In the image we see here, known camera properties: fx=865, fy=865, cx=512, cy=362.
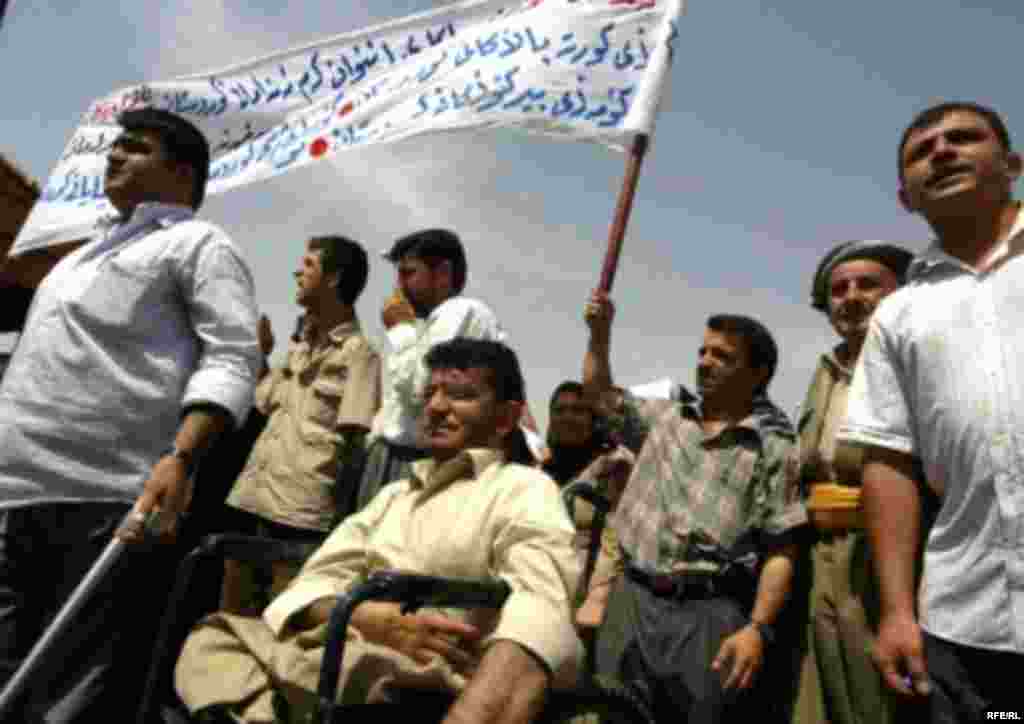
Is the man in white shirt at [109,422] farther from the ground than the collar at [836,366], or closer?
closer

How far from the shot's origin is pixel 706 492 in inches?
105

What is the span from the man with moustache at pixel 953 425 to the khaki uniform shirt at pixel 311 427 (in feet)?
7.35

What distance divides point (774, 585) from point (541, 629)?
1086 millimetres

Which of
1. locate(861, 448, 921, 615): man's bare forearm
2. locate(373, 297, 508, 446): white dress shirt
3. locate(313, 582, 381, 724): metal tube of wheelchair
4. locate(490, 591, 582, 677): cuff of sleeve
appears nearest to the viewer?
locate(313, 582, 381, 724): metal tube of wheelchair

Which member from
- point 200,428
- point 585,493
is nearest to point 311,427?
point 585,493

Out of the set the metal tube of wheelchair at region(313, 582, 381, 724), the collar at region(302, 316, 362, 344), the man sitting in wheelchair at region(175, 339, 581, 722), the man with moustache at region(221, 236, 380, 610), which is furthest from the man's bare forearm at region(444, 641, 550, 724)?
the collar at region(302, 316, 362, 344)

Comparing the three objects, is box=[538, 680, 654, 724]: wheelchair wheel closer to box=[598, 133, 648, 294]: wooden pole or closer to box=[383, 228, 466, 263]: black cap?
box=[598, 133, 648, 294]: wooden pole

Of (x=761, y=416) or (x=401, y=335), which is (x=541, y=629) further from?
(x=401, y=335)

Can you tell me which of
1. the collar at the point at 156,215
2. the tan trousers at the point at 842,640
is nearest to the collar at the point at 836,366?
the tan trousers at the point at 842,640

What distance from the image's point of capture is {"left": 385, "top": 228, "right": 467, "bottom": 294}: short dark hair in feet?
12.7

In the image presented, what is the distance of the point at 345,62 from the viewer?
174 inches

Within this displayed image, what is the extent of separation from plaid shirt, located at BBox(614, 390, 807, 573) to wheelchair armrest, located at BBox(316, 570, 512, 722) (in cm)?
106

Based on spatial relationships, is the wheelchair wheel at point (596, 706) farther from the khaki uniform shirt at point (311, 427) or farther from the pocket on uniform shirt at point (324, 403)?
the pocket on uniform shirt at point (324, 403)

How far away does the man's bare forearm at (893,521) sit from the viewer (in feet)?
5.98
